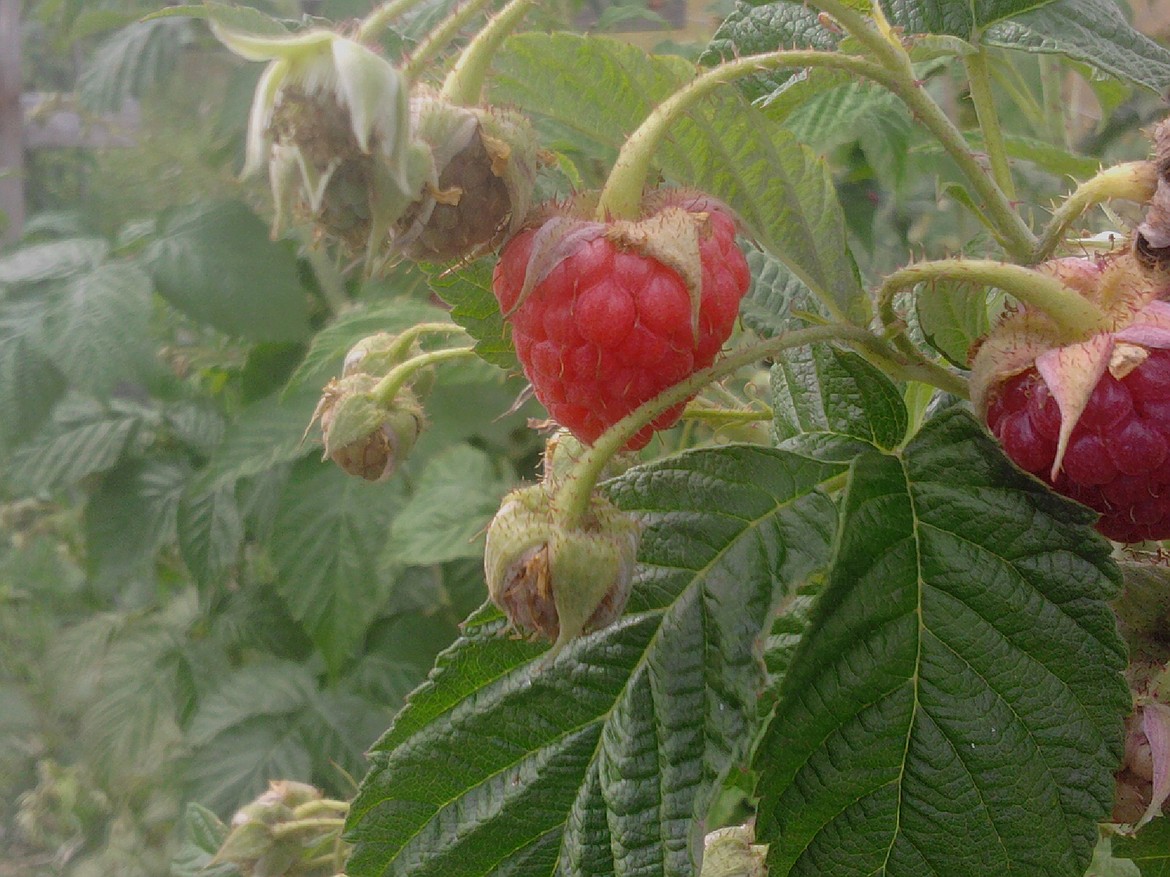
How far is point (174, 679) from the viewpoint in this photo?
6.00 feet

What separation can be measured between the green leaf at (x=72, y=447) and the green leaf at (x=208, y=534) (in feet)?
0.79

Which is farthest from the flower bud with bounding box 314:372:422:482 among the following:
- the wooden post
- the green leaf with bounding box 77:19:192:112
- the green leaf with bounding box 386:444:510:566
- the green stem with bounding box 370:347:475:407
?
the wooden post

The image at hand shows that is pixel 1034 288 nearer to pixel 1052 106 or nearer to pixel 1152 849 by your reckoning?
pixel 1152 849

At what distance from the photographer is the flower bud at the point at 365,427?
67cm

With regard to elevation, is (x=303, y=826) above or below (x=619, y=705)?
below

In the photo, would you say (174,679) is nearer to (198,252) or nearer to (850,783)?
(198,252)

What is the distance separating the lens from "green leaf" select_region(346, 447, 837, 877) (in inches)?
19.2

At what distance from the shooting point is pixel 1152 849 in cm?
59

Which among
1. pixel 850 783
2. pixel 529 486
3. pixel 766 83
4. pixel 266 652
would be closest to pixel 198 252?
pixel 266 652

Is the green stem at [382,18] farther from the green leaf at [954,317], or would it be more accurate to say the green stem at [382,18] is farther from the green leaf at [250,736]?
the green leaf at [250,736]

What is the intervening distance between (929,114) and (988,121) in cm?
16

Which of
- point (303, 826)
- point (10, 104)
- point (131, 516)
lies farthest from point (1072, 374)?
point (10, 104)

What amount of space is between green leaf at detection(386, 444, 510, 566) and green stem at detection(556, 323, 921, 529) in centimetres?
87

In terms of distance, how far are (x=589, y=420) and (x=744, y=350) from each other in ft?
0.25
